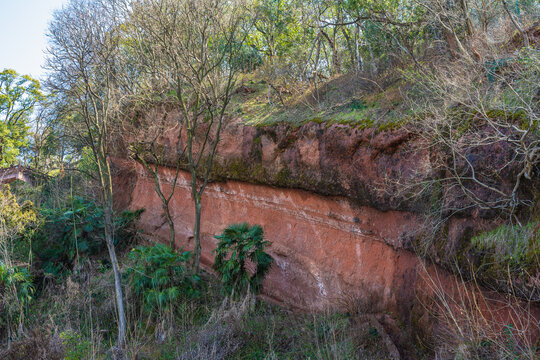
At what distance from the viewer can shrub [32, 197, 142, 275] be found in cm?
1339

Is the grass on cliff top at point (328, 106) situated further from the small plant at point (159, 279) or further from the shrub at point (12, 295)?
the shrub at point (12, 295)

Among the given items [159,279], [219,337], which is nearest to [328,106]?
[159,279]

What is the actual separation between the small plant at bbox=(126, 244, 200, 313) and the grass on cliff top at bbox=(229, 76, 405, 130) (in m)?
4.71

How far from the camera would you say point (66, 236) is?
545 inches

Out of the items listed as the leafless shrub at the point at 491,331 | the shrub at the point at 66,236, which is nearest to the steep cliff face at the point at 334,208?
the leafless shrub at the point at 491,331

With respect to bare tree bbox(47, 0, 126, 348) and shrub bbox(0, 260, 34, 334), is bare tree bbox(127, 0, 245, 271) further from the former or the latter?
shrub bbox(0, 260, 34, 334)

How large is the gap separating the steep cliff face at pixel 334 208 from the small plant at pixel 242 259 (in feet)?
5.32

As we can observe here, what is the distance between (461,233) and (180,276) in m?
6.54

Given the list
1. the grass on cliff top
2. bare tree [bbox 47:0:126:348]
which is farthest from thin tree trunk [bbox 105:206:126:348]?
the grass on cliff top

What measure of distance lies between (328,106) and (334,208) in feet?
9.63

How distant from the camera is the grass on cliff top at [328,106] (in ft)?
28.3

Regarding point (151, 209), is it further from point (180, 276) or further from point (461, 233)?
point (461, 233)

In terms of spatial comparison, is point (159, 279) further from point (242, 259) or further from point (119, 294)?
point (242, 259)

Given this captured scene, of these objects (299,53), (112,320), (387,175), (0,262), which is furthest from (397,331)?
(299,53)
